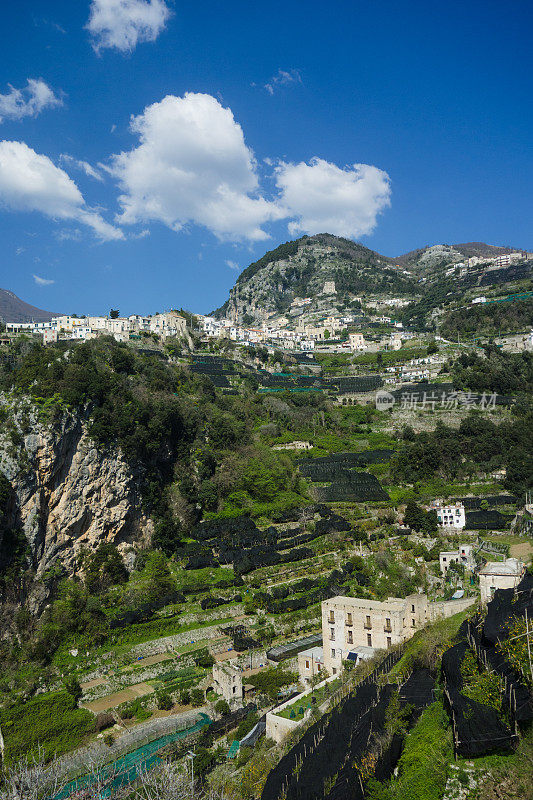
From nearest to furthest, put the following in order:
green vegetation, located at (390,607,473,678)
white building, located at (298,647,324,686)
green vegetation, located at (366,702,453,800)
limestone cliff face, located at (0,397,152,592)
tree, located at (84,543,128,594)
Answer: green vegetation, located at (366,702,453,800), green vegetation, located at (390,607,473,678), white building, located at (298,647,324,686), limestone cliff face, located at (0,397,152,592), tree, located at (84,543,128,594)

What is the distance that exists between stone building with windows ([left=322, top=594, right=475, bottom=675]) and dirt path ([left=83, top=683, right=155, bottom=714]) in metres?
7.20

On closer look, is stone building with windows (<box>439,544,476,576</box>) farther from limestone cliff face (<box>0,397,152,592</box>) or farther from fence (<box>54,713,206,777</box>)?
limestone cliff face (<box>0,397,152,592</box>)

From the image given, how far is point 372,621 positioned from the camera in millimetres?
19328

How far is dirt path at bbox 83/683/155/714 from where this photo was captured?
19.8 meters

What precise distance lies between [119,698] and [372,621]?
10.0 meters

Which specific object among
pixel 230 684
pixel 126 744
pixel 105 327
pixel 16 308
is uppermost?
pixel 16 308

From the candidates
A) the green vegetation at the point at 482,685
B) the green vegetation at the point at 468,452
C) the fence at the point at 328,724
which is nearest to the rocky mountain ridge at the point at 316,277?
the green vegetation at the point at 468,452

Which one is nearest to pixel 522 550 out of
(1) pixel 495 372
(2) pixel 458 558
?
(2) pixel 458 558

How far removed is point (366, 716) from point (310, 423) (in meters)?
38.5

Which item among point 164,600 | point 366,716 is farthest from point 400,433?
point 366,716

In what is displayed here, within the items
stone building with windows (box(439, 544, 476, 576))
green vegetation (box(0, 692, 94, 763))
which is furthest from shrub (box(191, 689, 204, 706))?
stone building with windows (box(439, 544, 476, 576))

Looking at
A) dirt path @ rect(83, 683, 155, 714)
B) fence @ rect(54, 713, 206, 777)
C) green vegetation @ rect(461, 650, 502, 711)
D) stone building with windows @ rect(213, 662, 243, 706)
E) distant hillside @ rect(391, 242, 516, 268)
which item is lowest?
fence @ rect(54, 713, 206, 777)

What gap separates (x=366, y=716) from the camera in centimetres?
1176

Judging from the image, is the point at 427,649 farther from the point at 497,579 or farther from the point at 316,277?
the point at 316,277
